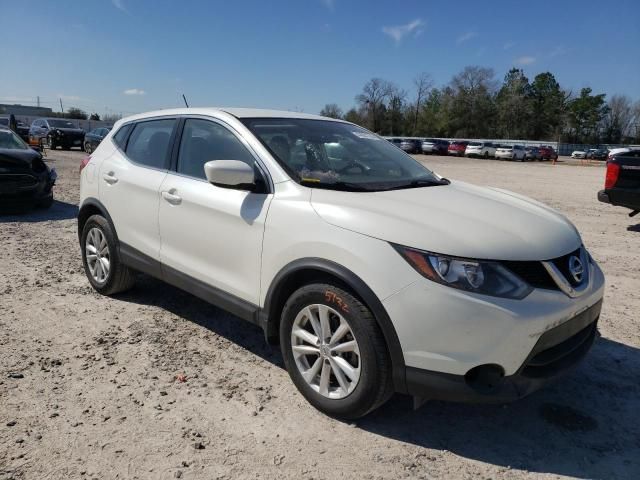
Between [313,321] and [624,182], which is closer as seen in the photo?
[313,321]

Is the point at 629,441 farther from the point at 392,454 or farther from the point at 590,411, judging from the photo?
the point at 392,454

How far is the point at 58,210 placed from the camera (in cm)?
981

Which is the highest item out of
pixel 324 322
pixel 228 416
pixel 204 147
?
pixel 204 147

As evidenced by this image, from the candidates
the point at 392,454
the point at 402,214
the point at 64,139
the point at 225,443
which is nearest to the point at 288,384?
the point at 225,443

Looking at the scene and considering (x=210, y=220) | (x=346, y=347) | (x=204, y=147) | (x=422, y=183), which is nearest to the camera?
(x=346, y=347)

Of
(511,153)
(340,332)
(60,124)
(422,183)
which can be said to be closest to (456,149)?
(511,153)

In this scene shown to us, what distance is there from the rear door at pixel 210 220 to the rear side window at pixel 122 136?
999mm

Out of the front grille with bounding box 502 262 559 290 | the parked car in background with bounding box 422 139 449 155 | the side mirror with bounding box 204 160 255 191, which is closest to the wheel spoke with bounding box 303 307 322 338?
the side mirror with bounding box 204 160 255 191

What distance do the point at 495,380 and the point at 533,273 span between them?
22.0 inches

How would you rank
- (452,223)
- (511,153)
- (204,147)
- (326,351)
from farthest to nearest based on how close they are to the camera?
1. (511,153)
2. (204,147)
3. (326,351)
4. (452,223)

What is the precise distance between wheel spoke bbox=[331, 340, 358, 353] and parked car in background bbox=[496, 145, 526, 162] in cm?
4791

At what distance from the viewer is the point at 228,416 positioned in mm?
2969

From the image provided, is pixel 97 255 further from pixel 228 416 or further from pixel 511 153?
pixel 511 153

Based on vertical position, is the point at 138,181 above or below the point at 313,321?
above
